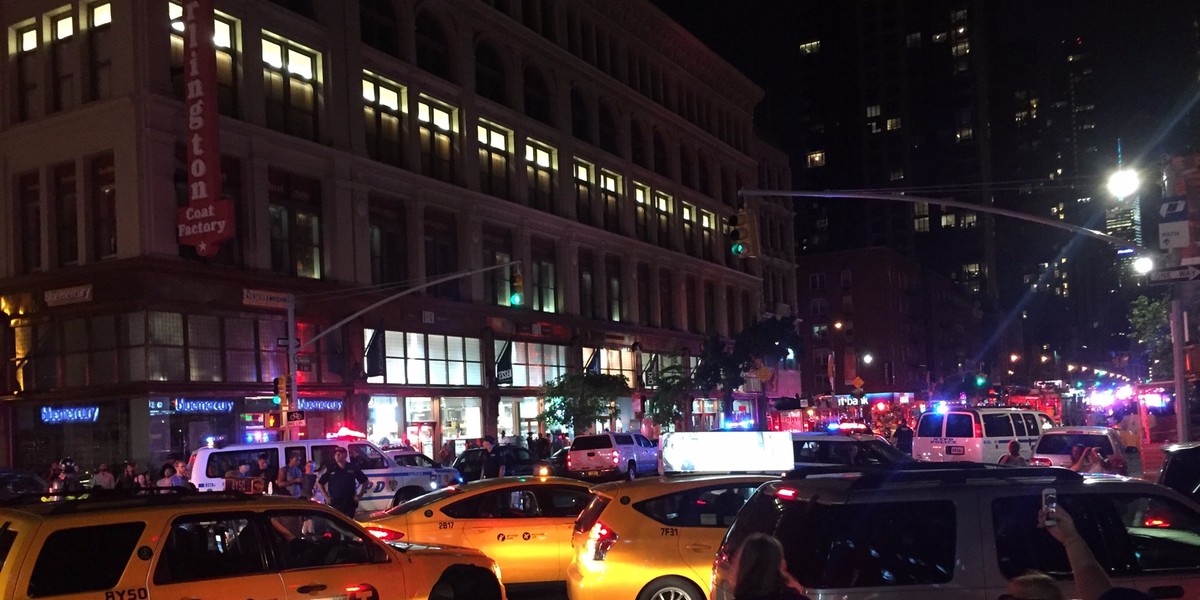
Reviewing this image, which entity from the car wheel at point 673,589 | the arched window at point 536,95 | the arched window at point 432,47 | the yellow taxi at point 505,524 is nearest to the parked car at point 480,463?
the yellow taxi at point 505,524

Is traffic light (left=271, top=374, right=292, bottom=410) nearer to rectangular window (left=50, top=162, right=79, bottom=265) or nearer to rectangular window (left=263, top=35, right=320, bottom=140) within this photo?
rectangular window (left=50, top=162, right=79, bottom=265)

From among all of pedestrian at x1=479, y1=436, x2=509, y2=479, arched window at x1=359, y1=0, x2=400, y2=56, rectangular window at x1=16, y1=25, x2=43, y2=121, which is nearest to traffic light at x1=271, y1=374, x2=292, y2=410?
pedestrian at x1=479, y1=436, x2=509, y2=479

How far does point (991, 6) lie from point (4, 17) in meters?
185

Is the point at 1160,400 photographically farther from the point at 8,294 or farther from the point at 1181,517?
the point at 8,294

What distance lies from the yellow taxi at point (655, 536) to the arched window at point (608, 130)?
4947 centimetres

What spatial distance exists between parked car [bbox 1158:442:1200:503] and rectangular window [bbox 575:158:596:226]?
148ft

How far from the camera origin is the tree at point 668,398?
53875 mm

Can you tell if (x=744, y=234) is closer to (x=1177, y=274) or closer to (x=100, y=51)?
(x=1177, y=274)

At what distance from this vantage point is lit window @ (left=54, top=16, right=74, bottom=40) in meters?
34.3

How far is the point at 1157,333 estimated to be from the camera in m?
46.7

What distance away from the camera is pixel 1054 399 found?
56594 millimetres

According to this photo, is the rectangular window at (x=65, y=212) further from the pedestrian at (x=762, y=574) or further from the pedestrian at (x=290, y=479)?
the pedestrian at (x=762, y=574)

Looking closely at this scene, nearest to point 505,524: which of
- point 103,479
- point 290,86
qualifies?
point 103,479

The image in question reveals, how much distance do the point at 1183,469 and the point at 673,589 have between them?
19.2 ft
